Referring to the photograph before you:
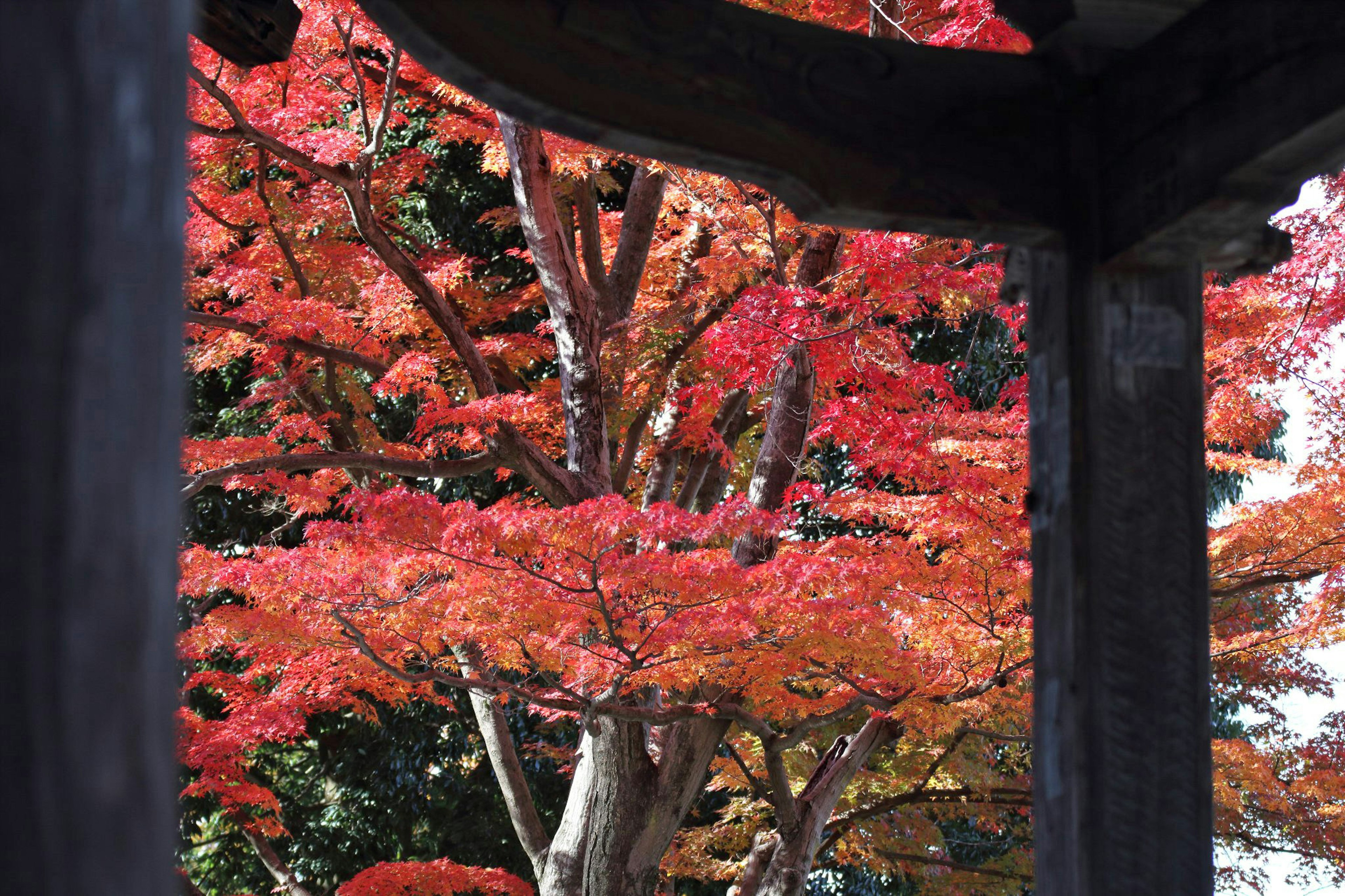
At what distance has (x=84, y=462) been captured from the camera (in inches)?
31.3

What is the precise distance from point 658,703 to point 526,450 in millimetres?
1691

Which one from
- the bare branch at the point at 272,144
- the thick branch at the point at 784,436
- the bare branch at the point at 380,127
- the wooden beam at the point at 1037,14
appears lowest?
the wooden beam at the point at 1037,14

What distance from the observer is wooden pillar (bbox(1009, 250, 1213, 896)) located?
1.77 metres

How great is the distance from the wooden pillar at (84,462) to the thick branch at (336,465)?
5879 millimetres

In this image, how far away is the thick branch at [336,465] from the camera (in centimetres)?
646

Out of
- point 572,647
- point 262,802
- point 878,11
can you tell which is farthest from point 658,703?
point 878,11

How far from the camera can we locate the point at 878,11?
5.70 meters

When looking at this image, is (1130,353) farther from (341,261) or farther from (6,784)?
(341,261)

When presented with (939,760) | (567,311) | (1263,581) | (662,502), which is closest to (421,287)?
(567,311)

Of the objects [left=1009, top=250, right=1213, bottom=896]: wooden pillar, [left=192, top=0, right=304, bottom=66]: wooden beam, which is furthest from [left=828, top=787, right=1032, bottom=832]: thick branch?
[left=192, top=0, right=304, bottom=66]: wooden beam

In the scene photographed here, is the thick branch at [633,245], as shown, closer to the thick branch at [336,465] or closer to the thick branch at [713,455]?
the thick branch at [713,455]

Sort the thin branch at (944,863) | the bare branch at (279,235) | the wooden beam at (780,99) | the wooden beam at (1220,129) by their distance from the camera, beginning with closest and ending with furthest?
the wooden beam at (1220,129)
the wooden beam at (780,99)
the bare branch at (279,235)
the thin branch at (944,863)

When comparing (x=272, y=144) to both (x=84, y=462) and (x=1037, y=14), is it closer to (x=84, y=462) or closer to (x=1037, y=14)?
(x=1037, y=14)

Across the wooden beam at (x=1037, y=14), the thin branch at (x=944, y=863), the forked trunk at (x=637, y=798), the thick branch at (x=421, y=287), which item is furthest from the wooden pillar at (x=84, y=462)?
the thin branch at (x=944, y=863)
